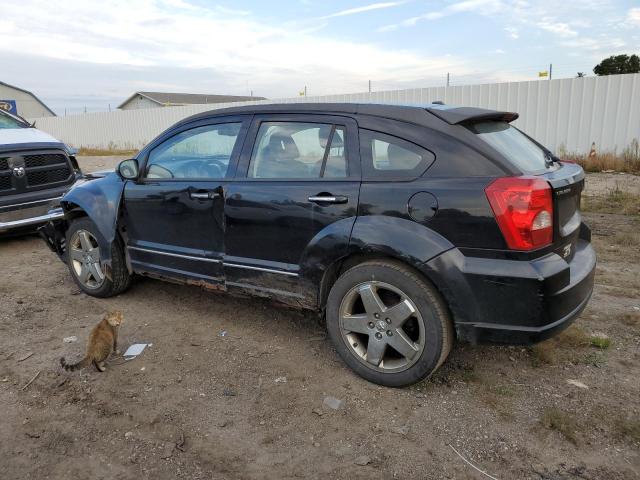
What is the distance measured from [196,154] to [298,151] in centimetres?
115

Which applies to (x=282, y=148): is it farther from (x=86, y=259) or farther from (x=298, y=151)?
(x=86, y=259)

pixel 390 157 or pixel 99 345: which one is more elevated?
pixel 390 157

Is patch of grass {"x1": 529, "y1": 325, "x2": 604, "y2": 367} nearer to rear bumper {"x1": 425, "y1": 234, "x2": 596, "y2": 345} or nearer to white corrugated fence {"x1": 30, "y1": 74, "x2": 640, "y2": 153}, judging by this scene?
rear bumper {"x1": 425, "y1": 234, "x2": 596, "y2": 345}

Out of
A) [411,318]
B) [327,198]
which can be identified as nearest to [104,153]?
[327,198]

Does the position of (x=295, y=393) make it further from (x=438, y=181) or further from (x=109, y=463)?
(x=438, y=181)

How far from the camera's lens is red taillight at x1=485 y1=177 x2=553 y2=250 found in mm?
2648

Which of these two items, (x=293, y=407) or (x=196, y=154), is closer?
(x=293, y=407)

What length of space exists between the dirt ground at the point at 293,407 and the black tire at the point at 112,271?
0.35 m

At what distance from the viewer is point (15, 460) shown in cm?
255

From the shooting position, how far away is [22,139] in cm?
693

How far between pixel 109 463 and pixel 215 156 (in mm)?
2312

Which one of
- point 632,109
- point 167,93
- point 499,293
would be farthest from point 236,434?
point 167,93

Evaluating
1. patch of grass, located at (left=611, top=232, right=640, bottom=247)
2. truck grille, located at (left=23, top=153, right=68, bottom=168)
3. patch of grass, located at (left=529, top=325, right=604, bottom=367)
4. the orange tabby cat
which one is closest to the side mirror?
the orange tabby cat

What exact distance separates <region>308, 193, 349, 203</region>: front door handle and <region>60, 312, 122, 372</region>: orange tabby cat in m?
1.61
